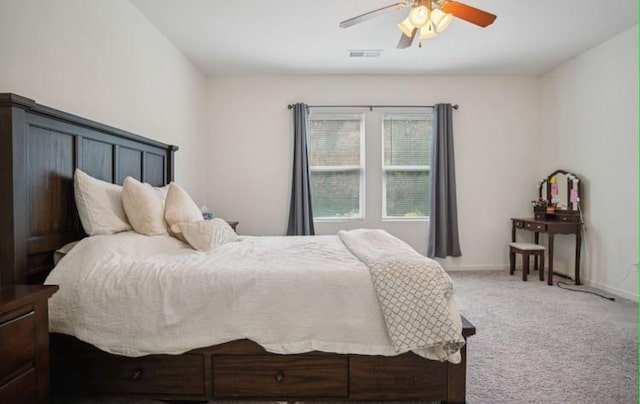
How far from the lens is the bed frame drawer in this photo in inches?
62.3

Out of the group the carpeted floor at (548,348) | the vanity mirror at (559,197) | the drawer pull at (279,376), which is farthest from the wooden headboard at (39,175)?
the vanity mirror at (559,197)

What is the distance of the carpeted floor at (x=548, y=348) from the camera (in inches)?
70.2

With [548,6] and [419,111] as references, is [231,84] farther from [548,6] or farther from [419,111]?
[548,6]

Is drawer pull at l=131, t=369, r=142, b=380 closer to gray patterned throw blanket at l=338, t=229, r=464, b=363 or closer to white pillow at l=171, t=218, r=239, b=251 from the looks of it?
white pillow at l=171, t=218, r=239, b=251

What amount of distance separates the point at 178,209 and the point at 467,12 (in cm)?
231

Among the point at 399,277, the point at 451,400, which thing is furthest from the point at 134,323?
the point at 451,400

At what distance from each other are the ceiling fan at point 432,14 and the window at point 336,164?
1.99 metres

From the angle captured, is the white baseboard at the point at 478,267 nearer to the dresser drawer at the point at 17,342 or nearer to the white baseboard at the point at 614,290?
the white baseboard at the point at 614,290

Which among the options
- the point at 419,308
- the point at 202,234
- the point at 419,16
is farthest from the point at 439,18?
the point at 202,234

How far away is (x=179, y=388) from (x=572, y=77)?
492 cm

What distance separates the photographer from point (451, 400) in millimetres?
1593

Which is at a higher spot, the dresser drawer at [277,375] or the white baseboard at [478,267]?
the dresser drawer at [277,375]

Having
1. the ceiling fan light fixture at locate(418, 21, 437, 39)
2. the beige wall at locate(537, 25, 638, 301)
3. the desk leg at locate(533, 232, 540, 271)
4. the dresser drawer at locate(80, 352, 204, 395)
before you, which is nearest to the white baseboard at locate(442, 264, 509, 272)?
the desk leg at locate(533, 232, 540, 271)

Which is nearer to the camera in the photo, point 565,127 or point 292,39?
point 292,39
